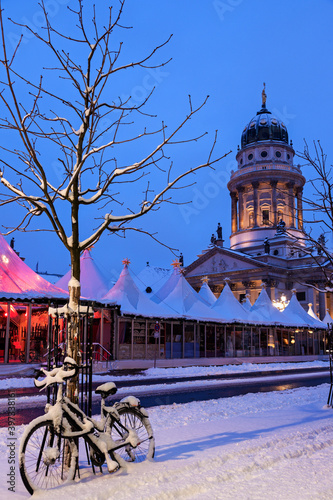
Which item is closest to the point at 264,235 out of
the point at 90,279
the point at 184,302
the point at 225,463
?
the point at 184,302

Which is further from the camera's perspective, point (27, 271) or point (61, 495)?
point (27, 271)

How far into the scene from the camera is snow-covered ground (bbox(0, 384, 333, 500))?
567 cm

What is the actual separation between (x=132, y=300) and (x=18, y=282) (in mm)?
8560

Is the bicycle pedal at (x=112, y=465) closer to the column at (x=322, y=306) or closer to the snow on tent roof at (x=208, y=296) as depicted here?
the snow on tent roof at (x=208, y=296)

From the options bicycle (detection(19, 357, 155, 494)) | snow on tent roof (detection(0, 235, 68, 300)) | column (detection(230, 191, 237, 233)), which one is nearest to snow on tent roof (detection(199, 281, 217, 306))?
snow on tent roof (detection(0, 235, 68, 300))

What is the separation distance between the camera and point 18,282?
25016 millimetres

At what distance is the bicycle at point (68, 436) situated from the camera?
5793 mm

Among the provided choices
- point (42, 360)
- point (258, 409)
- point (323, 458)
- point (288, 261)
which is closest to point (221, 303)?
point (42, 360)

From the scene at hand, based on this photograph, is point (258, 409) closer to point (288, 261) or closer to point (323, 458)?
point (323, 458)

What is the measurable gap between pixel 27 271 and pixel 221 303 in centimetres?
1905

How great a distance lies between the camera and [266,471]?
21.8ft

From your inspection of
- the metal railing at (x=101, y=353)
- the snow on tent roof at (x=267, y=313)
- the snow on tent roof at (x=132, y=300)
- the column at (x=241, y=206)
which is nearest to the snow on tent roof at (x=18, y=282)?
the metal railing at (x=101, y=353)

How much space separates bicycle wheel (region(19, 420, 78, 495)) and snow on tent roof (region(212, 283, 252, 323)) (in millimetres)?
32434

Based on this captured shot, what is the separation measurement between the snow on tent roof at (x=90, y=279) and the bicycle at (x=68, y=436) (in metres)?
25.6
